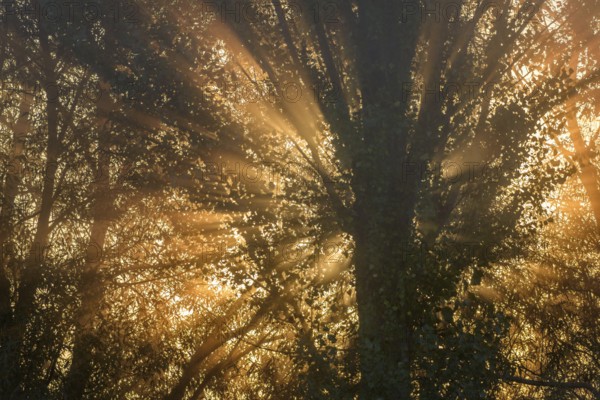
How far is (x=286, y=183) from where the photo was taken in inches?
551

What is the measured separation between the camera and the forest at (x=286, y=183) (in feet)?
43.3

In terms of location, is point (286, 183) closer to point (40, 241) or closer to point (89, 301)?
point (89, 301)

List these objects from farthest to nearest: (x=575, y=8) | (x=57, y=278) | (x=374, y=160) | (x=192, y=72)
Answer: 1. (x=575, y=8)
2. (x=57, y=278)
3. (x=192, y=72)
4. (x=374, y=160)

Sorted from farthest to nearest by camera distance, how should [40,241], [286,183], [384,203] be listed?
[40,241] → [286,183] → [384,203]

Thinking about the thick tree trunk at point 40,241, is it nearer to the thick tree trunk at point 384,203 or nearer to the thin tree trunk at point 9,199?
the thin tree trunk at point 9,199

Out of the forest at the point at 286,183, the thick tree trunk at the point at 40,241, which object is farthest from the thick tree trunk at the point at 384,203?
the thick tree trunk at the point at 40,241

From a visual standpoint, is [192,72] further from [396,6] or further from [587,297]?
[587,297]

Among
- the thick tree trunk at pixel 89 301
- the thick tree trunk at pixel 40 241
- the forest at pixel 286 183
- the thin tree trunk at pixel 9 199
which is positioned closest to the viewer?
the forest at pixel 286 183

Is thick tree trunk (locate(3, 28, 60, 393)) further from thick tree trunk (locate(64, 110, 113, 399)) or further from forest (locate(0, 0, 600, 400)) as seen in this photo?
thick tree trunk (locate(64, 110, 113, 399))

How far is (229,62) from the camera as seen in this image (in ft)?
50.0

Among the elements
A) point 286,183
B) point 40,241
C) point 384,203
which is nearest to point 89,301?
point 40,241

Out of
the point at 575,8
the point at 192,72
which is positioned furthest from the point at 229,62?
the point at 575,8

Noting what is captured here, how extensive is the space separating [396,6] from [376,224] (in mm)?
3619

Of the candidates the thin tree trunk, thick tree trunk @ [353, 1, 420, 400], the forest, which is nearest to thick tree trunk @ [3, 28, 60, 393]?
the forest
